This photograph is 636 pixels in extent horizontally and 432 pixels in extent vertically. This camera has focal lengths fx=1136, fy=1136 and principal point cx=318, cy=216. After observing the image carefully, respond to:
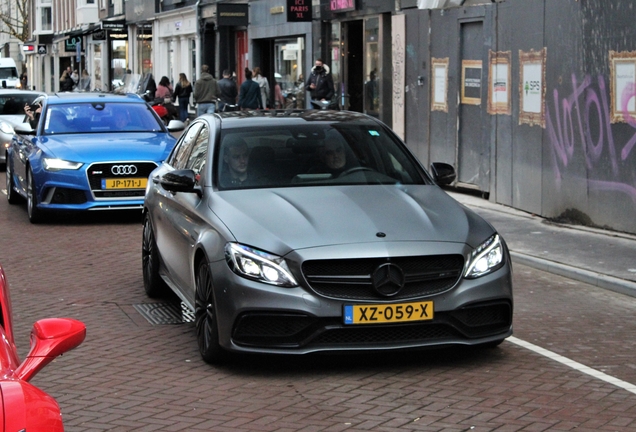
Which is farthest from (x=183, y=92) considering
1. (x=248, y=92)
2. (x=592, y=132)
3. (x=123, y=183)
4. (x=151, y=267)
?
(x=151, y=267)

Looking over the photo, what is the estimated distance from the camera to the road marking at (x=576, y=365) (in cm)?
634

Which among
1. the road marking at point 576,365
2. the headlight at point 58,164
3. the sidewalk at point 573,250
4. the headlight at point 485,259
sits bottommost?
the road marking at point 576,365

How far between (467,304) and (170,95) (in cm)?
2948

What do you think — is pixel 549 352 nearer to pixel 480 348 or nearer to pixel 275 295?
pixel 480 348

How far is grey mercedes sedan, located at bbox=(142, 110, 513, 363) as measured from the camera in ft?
20.6

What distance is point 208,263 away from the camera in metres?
6.65

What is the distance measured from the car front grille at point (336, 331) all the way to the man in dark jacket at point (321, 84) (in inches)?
761

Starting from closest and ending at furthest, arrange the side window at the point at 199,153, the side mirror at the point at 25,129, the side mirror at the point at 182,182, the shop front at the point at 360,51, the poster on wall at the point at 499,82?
the side mirror at the point at 182,182 < the side window at the point at 199,153 < the side mirror at the point at 25,129 < the poster on wall at the point at 499,82 < the shop front at the point at 360,51

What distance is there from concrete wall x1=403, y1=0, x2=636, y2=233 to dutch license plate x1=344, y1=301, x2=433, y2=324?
6.53 metres

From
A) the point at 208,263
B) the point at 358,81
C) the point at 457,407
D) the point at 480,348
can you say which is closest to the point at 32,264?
the point at 208,263

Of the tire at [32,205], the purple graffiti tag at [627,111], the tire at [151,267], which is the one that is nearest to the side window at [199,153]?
the tire at [151,267]

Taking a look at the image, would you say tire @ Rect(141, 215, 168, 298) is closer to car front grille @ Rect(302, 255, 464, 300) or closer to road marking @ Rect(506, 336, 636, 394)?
car front grille @ Rect(302, 255, 464, 300)

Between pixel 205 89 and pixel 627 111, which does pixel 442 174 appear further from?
pixel 205 89

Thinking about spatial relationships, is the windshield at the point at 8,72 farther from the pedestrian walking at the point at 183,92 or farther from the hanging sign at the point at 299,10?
the hanging sign at the point at 299,10
